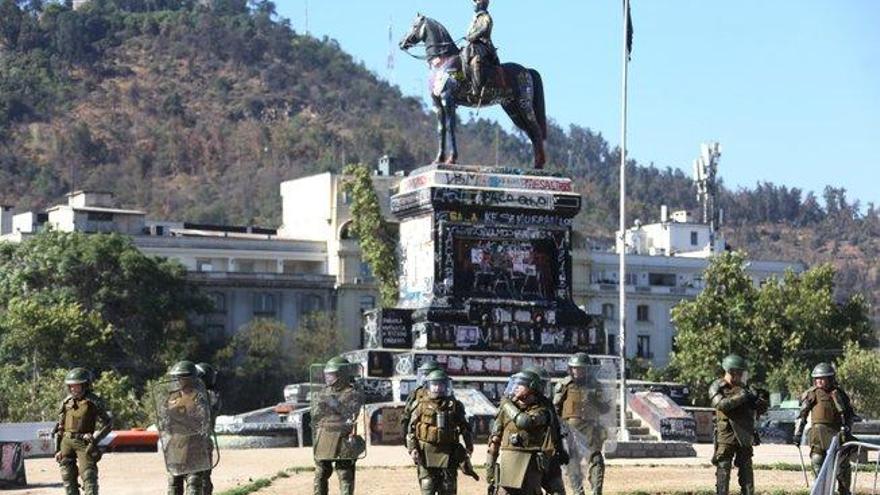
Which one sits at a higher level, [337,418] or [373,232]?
[373,232]

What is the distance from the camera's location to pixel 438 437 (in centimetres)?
2823

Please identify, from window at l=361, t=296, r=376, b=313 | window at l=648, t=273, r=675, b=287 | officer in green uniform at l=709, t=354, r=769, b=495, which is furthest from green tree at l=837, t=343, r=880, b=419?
officer in green uniform at l=709, t=354, r=769, b=495

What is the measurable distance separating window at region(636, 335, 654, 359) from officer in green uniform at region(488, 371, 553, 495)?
103 metres

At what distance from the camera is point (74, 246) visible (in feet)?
325

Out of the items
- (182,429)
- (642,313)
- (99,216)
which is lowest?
(182,429)

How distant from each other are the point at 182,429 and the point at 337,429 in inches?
106

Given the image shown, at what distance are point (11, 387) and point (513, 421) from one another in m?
56.7

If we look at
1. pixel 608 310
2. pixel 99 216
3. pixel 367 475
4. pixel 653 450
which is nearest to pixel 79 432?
pixel 367 475

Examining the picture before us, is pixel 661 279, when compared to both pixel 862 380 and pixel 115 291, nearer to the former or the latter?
pixel 115 291

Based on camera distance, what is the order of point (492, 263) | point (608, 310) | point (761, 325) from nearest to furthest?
1. point (492, 263)
2. point (761, 325)
3. point (608, 310)

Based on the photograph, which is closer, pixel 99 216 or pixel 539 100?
pixel 539 100

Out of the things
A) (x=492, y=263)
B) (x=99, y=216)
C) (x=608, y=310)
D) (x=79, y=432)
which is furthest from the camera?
(x=608, y=310)

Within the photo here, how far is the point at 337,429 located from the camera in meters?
29.9

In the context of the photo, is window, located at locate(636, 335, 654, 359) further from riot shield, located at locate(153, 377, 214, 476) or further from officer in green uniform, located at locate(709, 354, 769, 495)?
riot shield, located at locate(153, 377, 214, 476)
